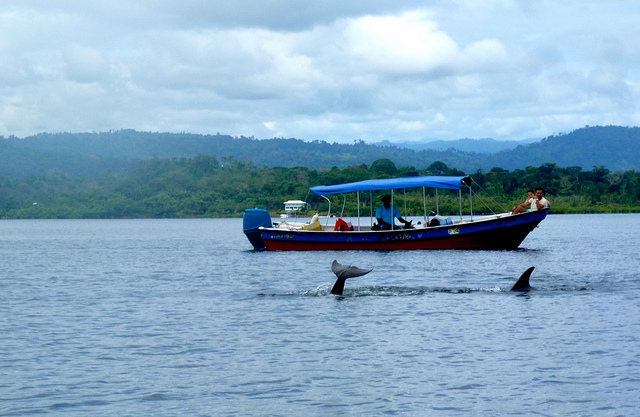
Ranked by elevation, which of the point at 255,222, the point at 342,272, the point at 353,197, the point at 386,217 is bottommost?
the point at 342,272

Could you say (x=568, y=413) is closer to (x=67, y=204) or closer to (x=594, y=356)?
(x=594, y=356)

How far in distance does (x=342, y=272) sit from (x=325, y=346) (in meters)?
5.77

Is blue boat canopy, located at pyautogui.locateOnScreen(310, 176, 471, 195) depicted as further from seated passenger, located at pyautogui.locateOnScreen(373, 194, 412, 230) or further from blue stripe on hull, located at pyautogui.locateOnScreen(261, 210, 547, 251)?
blue stripe on hull, located at pyautogui.locateOnScreen(261, 210, 547, 251)

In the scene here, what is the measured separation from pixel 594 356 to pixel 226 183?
176 metres

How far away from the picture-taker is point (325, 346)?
54.7ft

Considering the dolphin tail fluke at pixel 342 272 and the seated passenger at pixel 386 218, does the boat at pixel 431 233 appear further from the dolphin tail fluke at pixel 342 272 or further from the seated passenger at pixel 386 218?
the dolphin tail fluke at pixel 342 272

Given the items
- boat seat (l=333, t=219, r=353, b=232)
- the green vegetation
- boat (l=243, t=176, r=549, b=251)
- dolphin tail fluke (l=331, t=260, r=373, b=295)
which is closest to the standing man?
boat (l=243, t=176, r=549, b=251)

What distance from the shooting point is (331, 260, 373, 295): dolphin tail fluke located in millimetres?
21359

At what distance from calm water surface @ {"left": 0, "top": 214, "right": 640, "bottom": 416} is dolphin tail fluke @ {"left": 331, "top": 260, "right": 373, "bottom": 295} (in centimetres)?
40

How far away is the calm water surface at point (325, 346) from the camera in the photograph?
12.6 m

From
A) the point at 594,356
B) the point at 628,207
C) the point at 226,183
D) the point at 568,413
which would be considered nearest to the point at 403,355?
the point at 594,356

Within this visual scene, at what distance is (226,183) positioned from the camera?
190 m

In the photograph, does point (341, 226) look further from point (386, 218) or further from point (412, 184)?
point (412, 184)

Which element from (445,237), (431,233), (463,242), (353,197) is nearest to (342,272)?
(431,233)
